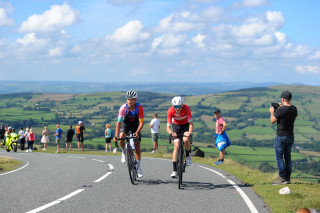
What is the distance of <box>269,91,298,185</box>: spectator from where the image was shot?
9211 millimetres

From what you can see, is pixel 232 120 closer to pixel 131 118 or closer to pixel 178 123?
pixel 178 123

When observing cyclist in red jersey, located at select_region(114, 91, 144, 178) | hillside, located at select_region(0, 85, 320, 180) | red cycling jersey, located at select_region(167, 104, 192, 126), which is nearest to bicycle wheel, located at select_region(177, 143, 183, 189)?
red cycling jersey, located at select_region(167, 104, 192, 126)

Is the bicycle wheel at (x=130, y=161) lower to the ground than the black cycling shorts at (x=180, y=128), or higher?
lower

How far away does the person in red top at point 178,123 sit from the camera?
935 centimetres

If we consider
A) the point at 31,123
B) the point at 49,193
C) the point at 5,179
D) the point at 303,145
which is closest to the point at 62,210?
the point at 49,193

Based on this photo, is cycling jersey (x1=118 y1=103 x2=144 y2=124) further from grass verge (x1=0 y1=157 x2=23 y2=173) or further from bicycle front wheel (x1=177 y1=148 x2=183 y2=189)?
grass verge (x1=0 y1=157 x2=23 y2=173)

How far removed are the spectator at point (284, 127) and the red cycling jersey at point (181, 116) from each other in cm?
209

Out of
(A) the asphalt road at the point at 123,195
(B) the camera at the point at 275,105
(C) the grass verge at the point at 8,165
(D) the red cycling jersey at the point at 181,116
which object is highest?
(B) the camera at the point at 275,105

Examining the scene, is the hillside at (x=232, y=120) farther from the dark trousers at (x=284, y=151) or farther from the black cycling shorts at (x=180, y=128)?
the black cycling shorts at (x=180, y=128)

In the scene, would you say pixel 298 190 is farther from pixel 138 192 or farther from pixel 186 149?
pixel 138 192

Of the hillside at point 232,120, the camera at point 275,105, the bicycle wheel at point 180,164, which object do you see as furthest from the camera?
the hillside at point 232,120

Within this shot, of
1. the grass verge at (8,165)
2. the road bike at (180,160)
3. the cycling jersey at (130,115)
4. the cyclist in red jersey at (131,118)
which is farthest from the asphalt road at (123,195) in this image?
the grass verge at (8,165)

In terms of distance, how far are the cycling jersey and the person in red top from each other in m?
0.75

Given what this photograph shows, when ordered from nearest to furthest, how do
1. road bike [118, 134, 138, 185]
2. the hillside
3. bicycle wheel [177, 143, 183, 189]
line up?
bicycle wheel [177, 143, 183, 189]
road bike [118, 134, 138, 185]
the hillside
